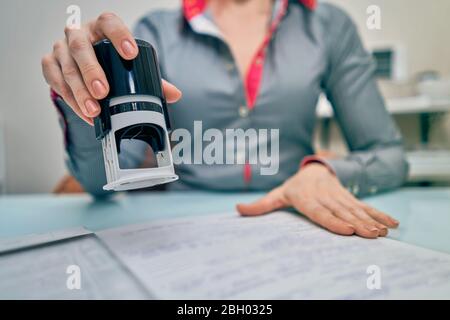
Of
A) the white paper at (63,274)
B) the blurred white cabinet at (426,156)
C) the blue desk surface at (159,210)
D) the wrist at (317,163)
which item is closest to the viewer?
the white paper at (63,274)

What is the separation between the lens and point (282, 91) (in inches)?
18.8

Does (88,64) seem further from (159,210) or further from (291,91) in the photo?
(291,91)

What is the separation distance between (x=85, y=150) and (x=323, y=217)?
0.21 m

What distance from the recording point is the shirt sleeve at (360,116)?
0.43 metres

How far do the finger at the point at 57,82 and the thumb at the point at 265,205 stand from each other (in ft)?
0.55

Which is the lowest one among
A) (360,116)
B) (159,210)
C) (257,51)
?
(159,210)

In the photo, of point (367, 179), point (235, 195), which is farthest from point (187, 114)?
point (367, 179)

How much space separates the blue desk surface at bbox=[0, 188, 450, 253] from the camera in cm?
27

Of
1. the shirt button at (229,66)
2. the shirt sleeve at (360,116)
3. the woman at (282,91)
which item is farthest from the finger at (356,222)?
the shirt button at (229,66)

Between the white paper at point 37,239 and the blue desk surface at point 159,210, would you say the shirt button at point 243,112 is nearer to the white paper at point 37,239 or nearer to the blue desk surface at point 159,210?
the blue desk surface at point 159,210

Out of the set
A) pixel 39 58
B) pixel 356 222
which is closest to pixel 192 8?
pixel 39 58

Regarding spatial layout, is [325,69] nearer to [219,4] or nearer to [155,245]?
[219,4]

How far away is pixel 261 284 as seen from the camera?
6.8 inches
